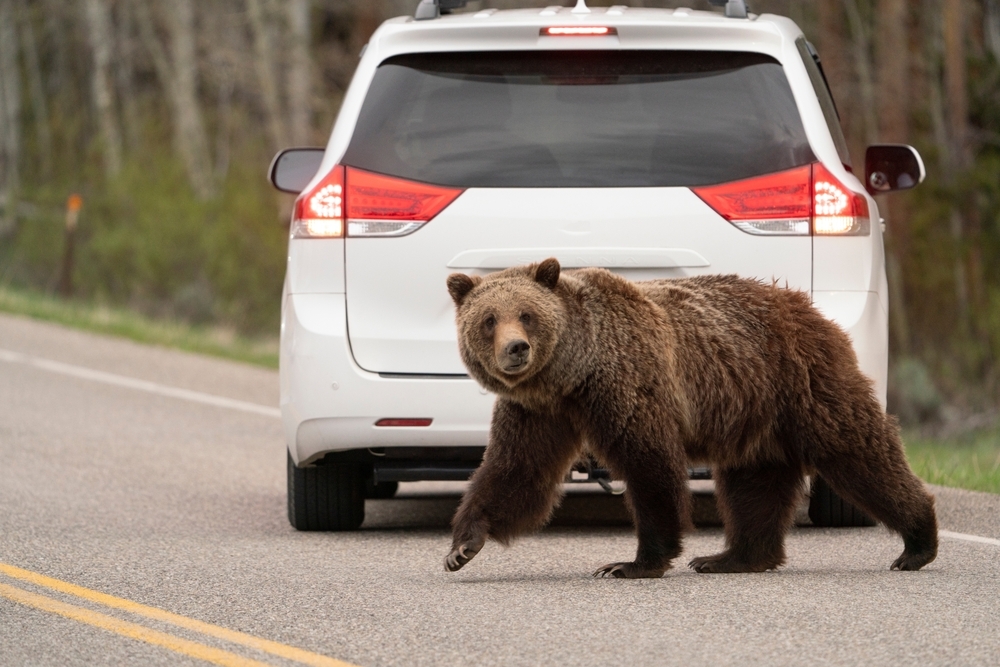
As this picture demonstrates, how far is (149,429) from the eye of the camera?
1170cm

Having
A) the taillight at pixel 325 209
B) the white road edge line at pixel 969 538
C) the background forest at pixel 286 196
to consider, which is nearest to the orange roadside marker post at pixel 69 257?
the background forest at pixel 286 196

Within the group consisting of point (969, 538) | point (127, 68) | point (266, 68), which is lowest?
point (969, 538)

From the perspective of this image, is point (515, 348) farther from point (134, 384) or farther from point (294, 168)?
point (134, 384)

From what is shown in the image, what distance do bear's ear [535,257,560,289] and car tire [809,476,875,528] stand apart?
2.22 meters

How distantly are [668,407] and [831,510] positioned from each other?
1.98m

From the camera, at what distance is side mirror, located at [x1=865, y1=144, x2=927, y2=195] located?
24.7 ft

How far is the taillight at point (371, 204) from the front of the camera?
6871 millimetres

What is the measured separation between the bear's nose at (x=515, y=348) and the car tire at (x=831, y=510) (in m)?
2.42

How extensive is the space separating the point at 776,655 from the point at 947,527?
310cm

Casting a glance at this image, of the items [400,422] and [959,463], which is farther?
[959,463]

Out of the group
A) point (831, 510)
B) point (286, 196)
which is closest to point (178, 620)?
point (831, 510)

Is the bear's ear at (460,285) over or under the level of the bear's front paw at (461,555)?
over

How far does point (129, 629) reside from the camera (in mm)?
5258

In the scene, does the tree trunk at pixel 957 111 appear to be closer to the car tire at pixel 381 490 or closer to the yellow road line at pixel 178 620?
the car tire at pixel 381 490
